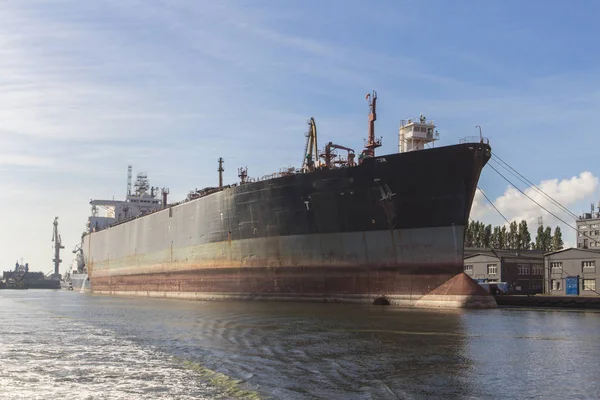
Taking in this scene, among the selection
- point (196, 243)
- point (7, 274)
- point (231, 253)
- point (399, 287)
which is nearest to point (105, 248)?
point (196, 243)

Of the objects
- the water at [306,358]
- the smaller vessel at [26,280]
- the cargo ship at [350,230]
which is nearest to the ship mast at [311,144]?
the cargo ship at [350,230]

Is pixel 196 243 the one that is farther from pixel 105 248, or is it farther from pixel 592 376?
pixel 592 376

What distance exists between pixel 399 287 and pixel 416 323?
6794 millimetres

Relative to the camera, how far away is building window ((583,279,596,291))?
41656mm

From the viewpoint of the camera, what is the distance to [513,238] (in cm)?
8606

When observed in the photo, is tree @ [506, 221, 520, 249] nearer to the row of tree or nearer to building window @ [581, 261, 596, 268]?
the row of tree

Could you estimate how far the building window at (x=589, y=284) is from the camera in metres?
41.7

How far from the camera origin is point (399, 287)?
85.7 ft

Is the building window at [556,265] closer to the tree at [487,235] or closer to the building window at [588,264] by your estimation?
the building window at [588,264]

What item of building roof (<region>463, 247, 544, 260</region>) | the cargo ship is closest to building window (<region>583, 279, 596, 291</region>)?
building roof (<region>463, 247, 544, 260</region>)

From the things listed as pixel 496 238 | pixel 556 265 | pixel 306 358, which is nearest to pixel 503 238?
pixel 496 238

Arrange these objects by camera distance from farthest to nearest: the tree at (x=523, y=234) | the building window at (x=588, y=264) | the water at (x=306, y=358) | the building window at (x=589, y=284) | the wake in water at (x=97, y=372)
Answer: the tree at (x=523, y=234), the building window at (x=588, y=264), the building window at (x=589, y=284), the water at (x=306, y=358), the wake in water at (x=97, y=372)

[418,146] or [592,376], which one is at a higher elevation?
[418,146]

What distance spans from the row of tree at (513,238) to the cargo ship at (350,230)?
54.1 meters
